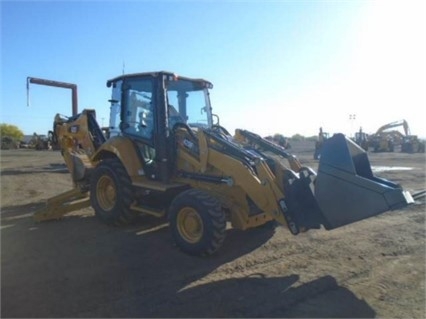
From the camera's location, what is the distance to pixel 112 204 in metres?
8.02

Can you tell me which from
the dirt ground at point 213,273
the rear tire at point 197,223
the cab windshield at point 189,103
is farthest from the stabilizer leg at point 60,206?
the rear tire at point 197,223

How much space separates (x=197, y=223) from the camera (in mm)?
6164

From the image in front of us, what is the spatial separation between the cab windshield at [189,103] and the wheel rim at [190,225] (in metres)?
1.82

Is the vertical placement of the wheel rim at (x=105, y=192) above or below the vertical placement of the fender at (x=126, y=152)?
below

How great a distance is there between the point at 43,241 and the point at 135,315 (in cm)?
337

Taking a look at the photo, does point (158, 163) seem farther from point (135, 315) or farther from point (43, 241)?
point (135, 315)

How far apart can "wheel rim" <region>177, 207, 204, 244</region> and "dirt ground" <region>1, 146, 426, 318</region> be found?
0.31m

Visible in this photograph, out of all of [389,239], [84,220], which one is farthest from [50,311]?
[389,239]

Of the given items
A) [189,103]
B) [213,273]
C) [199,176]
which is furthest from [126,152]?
[213,273]

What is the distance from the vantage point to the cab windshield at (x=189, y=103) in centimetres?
770

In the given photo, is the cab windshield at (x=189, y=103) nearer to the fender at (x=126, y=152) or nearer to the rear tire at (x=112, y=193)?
the fender at (x=126, y=152)

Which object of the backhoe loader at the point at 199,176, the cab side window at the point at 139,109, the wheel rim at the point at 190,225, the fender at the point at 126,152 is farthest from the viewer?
the fender at the point at 126,152

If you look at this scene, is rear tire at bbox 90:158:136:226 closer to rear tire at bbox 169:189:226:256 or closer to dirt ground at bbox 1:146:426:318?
dirt ground at bbox 1:146:426:318

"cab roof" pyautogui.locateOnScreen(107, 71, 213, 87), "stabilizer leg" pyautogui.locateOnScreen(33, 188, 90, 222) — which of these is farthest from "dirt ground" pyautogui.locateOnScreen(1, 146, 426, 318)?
"cab roof" pyautogui.locateOnScreen(107, 71, 213, 87)
